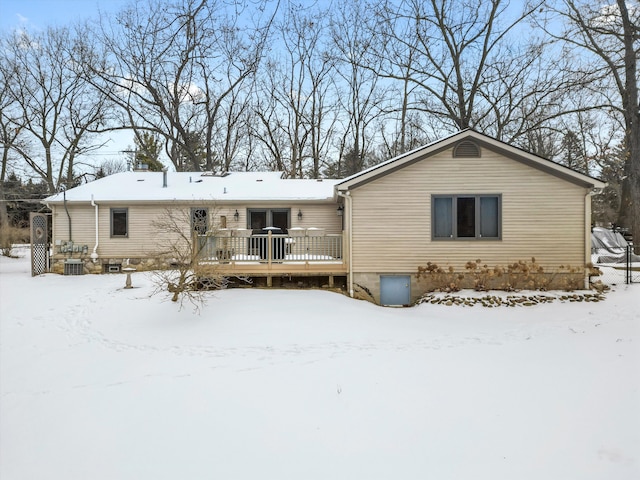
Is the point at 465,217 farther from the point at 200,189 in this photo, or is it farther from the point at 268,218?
the point at 200,189

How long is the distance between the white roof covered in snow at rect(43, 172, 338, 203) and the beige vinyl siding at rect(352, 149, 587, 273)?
3.49 m

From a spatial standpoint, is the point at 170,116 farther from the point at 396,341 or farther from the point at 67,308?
the point at 396,341

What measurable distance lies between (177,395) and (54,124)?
27092 millimetres

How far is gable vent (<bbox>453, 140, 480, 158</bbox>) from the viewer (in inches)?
Result: 442

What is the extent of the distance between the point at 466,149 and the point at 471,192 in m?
1.26

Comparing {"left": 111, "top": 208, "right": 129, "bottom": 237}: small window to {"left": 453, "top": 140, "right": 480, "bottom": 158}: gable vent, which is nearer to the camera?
Answer: {"left": 453, "top": 140, "right": 480, "bottom": 158}: gable vent

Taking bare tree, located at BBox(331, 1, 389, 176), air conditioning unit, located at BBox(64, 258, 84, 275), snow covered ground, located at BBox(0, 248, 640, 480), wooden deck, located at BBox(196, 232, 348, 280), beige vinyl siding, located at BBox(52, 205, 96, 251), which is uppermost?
bare tree, located at BBox(331, 1, 389, 176)

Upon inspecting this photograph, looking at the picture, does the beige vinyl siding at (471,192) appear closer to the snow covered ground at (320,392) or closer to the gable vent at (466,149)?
the gable vent at (466,149)

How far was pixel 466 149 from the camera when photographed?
36.9 feet

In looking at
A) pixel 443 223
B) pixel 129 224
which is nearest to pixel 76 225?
pixel 129 224

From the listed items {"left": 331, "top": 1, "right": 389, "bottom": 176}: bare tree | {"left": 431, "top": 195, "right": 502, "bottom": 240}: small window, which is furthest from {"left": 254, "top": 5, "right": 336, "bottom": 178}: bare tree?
{"left": 431, "top": 195, "right": 502, "bottom": 240}: small window

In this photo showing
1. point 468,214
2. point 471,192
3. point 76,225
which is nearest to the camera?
point 471,192

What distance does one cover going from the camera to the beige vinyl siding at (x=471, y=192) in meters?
11.2

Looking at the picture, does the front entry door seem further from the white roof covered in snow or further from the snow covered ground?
the snow covered ground
